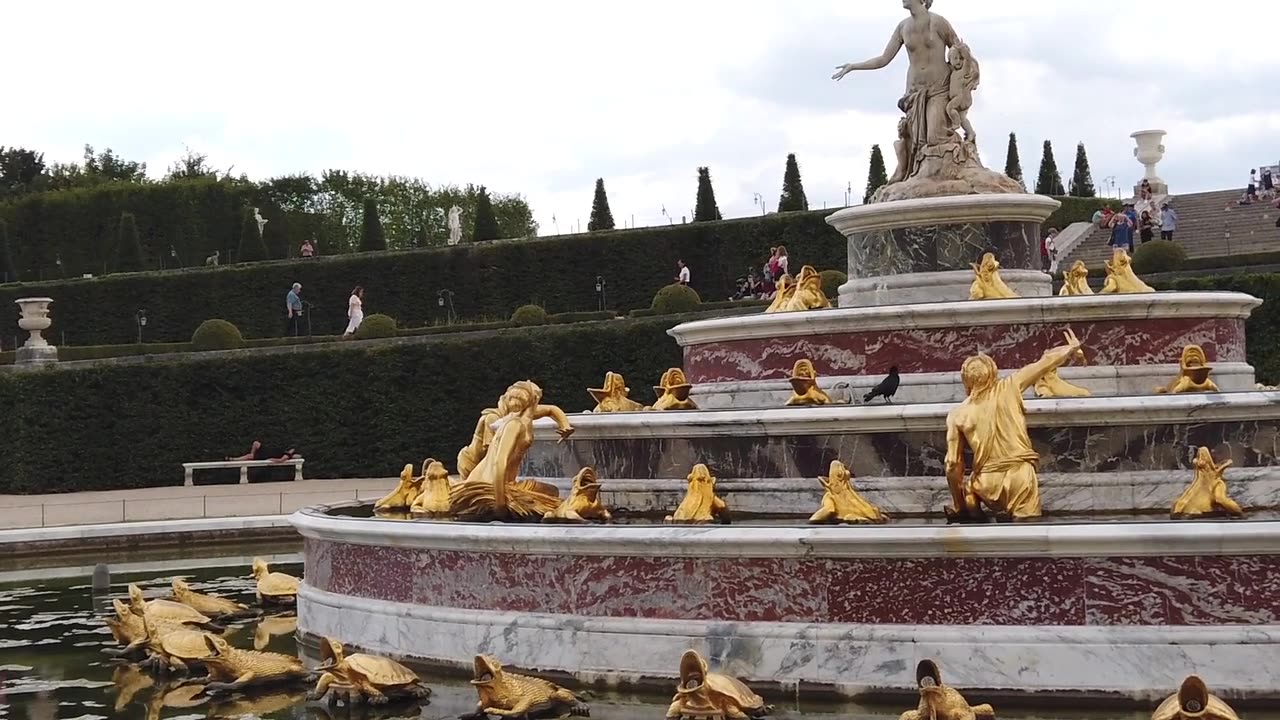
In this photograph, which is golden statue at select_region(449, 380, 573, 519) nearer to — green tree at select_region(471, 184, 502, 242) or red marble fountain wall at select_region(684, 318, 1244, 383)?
red marble fountain wall at select_region(684, 318, 1244, 383)

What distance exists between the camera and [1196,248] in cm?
3516

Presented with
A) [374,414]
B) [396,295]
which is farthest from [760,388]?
[396,295]

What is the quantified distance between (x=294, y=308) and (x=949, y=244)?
25.9 m

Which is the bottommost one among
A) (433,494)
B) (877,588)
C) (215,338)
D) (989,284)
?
(877,588)

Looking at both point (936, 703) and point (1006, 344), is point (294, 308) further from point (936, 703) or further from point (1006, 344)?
point (936, 703)

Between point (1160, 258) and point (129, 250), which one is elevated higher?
point (129, 250)

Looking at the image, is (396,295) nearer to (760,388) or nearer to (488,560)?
→ (760,388)

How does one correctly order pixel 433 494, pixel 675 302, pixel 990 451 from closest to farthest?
1. pixel 990 451
2. pixel 433 494
3. pixel 675 302

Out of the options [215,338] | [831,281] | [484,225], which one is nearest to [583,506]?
[831,281]

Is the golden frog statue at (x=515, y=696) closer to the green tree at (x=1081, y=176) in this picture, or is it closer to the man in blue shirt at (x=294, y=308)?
the man in blue shirt at (x=294, y=308)

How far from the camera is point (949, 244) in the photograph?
55.9 feet

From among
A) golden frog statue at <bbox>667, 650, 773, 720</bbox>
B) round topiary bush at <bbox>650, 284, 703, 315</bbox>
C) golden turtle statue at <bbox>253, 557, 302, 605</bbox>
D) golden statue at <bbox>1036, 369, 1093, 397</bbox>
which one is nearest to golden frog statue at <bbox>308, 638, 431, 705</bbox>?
golden frog statue at <bbox>667, 650, 773, 720</bbox>

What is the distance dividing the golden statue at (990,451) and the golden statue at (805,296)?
492cm

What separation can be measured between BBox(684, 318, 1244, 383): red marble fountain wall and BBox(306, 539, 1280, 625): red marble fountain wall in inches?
174
